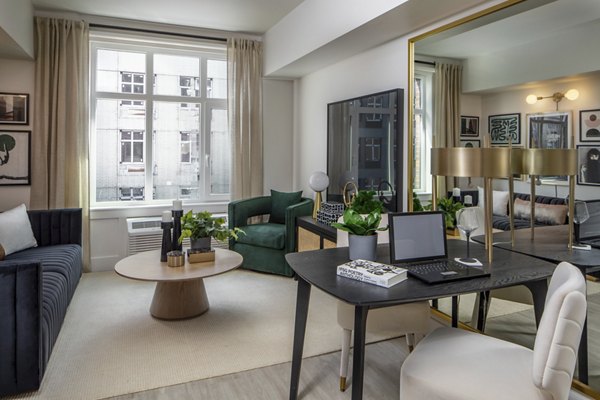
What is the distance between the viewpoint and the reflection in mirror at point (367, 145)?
11.2 feet

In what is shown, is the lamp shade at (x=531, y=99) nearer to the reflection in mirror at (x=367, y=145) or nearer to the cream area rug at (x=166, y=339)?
the reflection in mirror at (x=367, y=145)

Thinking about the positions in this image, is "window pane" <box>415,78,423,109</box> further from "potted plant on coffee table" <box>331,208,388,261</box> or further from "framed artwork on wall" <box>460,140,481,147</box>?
"potted plant on coffee table" <box>331,208,388,261</box>

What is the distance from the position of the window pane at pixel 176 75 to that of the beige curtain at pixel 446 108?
325 cm

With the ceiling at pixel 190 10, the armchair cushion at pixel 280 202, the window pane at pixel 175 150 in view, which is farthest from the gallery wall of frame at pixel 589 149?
the window pane at pixel 175 150

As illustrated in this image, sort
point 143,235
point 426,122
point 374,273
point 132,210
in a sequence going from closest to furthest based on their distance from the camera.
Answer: point 374,273
point 426,122
point 143,235
point 132,210

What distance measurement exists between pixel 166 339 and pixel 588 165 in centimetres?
271

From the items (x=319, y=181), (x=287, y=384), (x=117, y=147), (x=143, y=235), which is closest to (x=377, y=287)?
(x=287, y=384)

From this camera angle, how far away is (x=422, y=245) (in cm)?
194

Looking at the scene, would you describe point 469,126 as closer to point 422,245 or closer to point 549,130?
point 549,130

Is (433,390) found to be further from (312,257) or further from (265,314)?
(265,314)

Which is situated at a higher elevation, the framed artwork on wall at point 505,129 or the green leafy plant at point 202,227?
the framed artwork on wall at point 505,129

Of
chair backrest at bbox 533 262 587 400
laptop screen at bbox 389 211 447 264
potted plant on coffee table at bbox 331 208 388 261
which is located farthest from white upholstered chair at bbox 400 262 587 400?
potted plant on coffee table at bbox 331 208 388 261

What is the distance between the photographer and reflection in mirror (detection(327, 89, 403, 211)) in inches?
134

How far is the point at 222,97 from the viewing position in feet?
17.5
